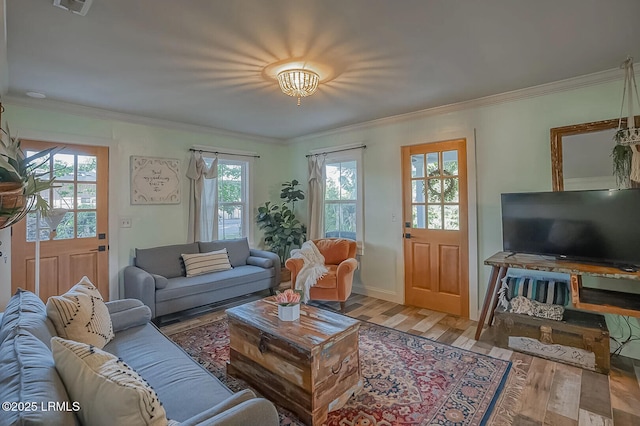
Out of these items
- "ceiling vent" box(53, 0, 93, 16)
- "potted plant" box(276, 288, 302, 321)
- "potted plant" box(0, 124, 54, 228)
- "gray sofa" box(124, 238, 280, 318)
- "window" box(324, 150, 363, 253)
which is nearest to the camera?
"potted plant" box(0, 124, 54, 228)

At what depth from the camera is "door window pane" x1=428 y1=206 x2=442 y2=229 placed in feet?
12.0

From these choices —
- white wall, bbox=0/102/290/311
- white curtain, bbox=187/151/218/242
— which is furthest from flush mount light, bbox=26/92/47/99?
white curtain, bbox=187/151/218/242

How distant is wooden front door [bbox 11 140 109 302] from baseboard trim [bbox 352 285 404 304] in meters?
3.20

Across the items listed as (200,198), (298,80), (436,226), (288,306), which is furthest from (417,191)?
(200,198)

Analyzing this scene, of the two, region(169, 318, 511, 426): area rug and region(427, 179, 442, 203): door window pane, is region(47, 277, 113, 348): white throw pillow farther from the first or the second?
region(427, 179, 442, 203): door window pane

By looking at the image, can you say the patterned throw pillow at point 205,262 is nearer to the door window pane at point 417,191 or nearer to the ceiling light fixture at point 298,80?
the ceiling light fixture at point 298,80

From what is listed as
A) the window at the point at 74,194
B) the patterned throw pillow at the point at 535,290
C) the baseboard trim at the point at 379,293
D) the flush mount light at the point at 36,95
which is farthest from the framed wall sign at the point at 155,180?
the patterned throw pillow at the point at 535,290

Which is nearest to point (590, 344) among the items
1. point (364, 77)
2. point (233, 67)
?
point (364, 77)

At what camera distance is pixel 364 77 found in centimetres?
267

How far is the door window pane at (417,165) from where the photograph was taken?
150 inches

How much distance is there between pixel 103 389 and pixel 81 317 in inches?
45.3

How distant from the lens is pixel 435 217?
371 centimetres

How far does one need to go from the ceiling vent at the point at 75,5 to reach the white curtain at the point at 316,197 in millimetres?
3395

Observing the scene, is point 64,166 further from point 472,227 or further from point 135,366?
point 472,227
